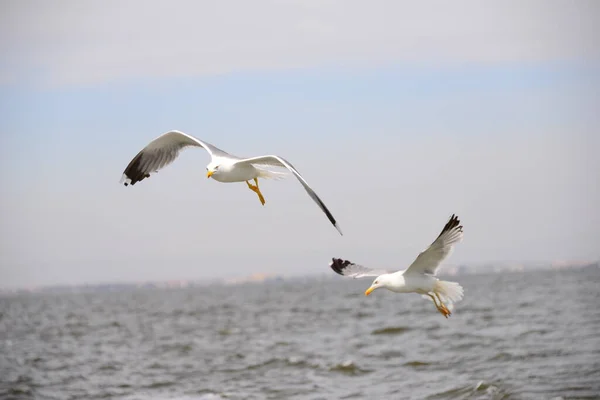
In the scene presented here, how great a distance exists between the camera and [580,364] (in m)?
14.7

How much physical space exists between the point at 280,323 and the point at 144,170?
20.1 m

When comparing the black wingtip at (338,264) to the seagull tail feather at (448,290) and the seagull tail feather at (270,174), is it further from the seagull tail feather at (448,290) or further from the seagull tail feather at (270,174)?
the seagull tail feather at (270,174)

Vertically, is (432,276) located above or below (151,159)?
below

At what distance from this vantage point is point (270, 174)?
28.6 feet

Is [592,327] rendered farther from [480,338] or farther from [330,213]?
[330,213]

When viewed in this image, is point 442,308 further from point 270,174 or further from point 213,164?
point 213,164

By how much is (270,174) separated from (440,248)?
6.46ft

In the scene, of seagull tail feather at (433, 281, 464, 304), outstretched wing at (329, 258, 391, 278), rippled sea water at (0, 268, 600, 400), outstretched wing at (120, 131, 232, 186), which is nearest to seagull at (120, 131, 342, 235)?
outstretched wing at (120, 131, 232, 186)

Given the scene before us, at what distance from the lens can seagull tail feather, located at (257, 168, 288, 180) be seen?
28.3 ft

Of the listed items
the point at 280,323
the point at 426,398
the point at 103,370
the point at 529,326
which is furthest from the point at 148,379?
the point at 280,323

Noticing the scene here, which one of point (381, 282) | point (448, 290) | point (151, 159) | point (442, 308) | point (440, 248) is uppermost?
point (151, 159)

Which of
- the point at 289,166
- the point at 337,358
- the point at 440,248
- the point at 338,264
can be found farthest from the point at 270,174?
the point at 337,358

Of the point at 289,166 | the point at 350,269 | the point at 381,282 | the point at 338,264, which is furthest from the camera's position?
the point at 338,264

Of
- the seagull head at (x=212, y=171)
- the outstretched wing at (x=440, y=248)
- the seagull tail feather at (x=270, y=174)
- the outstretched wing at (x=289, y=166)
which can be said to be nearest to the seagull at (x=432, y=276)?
the outstretched wing at (x=440, y=248)
